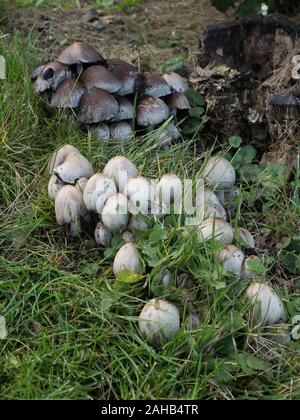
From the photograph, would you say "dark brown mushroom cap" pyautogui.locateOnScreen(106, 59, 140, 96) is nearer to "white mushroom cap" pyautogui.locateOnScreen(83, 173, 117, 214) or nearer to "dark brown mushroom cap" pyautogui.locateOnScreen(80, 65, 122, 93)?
"dark brown mushroom cap" pyautogui.locateOnScreen(80, 65, 122, 93)

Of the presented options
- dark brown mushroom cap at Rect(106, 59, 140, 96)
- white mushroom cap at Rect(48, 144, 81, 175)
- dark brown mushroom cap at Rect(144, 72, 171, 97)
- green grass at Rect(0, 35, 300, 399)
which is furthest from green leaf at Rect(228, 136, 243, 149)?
white mushroom cap at Rect(48, 144, 81, 175)

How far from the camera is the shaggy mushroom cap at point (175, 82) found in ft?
11.7

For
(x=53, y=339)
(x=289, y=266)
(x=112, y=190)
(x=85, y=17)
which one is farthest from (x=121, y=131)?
(x=85, y=17)

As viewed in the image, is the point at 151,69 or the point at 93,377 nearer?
the point at 93,377

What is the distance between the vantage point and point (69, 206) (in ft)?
9.35

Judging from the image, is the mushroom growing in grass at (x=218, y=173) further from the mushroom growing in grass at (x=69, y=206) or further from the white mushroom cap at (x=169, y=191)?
the mushroom growing in grass at (x=69, y=206)

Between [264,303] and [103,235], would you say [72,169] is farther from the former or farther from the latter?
[264,303]

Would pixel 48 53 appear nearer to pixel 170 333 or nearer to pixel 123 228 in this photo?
pixel 123 228

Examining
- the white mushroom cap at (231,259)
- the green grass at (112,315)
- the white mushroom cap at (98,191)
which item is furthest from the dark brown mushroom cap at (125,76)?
the white mushroom cap at (231,259)

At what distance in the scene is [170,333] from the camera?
2465mm

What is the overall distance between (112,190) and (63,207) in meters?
A: 0.20

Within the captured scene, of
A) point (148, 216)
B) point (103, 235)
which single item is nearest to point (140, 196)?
point (148, 216)

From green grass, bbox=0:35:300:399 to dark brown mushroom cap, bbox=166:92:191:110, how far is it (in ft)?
1.36

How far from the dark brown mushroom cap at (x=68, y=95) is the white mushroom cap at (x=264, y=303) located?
1.25 meters
